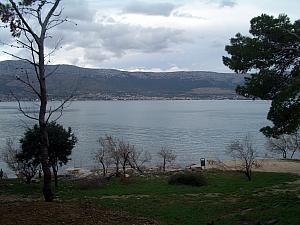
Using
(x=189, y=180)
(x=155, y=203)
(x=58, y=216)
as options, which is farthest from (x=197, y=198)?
(x=58, y=216)

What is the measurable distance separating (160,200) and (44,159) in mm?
6470

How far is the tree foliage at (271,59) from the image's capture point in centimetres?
1650

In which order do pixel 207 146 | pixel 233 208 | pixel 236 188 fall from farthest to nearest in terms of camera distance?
pixel 207 146 → pixel 236 188 → pixel 233 208

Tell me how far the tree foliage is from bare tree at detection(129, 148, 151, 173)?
839 inches

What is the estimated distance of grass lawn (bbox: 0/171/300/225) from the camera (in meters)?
14.0

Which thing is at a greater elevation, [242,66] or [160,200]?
[242,66]

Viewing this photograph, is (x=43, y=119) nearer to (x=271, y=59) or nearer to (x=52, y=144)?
(x=271, y=59)

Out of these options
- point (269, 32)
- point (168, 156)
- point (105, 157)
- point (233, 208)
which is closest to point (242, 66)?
point (269, 32)

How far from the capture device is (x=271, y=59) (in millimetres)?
17219

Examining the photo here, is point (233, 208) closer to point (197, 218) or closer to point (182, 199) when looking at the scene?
point (197, 218)

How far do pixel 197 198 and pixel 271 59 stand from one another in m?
7.25

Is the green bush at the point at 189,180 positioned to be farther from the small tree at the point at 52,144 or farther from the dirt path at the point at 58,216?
the dirt path at the point at 58,216

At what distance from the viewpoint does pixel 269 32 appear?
56.6ft

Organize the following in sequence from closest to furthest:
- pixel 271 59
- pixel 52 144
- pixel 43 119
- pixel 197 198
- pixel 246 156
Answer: pixel 43 119 < pixel 271 59 < pixel 197 198 < pixel 52 144 < pixel 246 156
